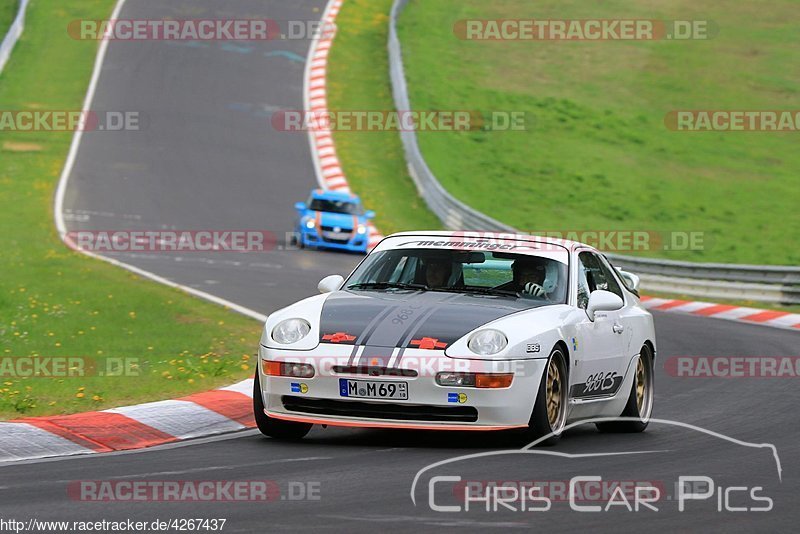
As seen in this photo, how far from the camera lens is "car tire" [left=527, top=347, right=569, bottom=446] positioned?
862 centimetres

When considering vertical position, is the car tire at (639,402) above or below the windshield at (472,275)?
below

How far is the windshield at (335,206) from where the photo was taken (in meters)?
28.1

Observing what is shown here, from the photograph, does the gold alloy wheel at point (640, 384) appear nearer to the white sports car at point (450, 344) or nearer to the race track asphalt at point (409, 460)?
the race track asphalt at point (409, 460)

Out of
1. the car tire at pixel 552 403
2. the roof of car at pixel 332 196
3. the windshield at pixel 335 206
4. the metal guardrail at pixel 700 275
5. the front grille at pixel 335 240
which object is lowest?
the metal guardrail at pixel 700 275

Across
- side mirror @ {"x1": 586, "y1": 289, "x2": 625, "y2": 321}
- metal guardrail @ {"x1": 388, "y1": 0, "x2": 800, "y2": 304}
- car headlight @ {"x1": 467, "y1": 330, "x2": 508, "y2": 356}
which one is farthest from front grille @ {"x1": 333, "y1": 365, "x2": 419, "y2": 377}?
metal guardrail @ {"x1": 388, "y1": 0, "x2": 800, "y2": 304}

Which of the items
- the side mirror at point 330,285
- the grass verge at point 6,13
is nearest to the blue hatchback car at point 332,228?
the side mirror at point 330,285

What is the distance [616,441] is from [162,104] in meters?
31.0

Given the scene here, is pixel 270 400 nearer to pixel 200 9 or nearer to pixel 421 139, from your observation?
pixel 421 139

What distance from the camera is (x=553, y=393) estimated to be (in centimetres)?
896

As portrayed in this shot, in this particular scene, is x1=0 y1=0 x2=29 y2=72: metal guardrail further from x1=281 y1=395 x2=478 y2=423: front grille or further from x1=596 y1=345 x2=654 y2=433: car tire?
x1=281 y1=395 x2=478 y2=423: front grille

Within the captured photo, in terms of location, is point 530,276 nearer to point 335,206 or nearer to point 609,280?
point 609,280

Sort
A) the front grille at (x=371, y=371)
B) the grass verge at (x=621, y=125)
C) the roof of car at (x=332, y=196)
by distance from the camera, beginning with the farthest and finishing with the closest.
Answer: the grass verge at (x=621, y=125) → the roof of car at (x=332, y=196) → the front grille at (x=371, y=371)

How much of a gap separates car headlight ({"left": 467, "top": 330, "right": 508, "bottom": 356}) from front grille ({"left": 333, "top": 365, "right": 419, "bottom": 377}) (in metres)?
0.40

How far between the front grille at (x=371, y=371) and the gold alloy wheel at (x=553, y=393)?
94 centimetres
